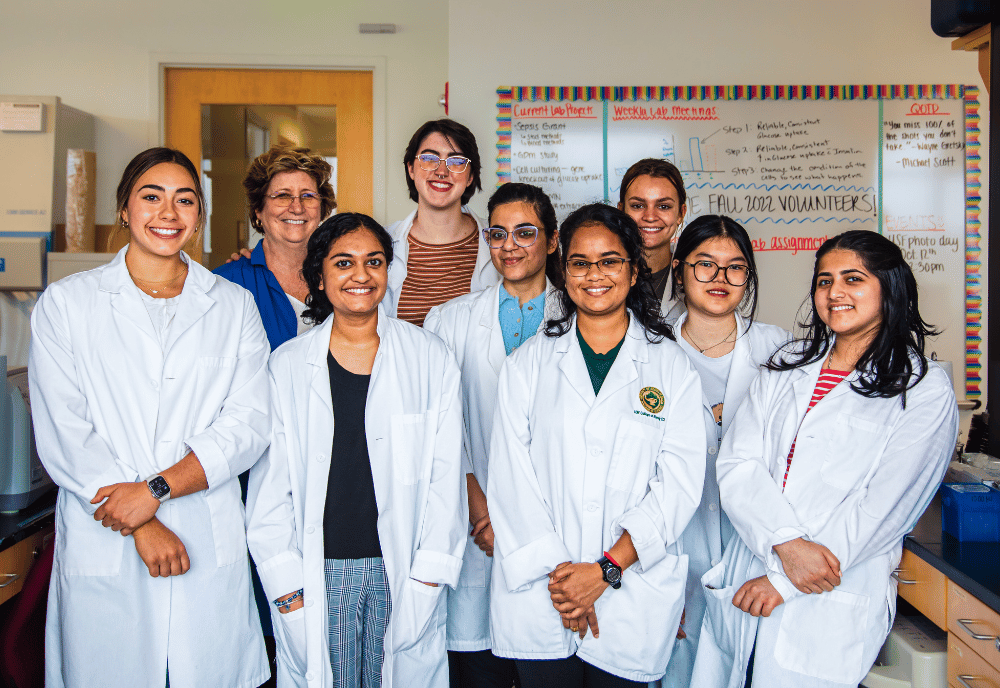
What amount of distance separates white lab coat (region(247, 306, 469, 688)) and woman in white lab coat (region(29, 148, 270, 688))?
0.27 feet

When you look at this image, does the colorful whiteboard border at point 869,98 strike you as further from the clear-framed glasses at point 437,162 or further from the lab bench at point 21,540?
the lab bench at point 21,540

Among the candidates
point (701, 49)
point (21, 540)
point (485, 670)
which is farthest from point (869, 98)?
point (21, 540)

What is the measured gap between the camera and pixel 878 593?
58.6 inches

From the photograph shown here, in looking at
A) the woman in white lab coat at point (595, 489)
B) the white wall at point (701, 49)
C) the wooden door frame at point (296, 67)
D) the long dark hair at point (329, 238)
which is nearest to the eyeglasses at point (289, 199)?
the long dark hair at point (329, 238)

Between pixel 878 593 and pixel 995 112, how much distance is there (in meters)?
1.29

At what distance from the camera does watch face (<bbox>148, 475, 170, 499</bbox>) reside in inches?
60.2

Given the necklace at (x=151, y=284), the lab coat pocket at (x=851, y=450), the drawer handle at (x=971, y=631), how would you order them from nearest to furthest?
1. the drawer handle at (x=971, y=631)
2. the lab coat pocket at (x=851, y=450)
3. the necklace at (x=151, y=284)

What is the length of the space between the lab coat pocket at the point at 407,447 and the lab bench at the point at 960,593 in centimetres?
113

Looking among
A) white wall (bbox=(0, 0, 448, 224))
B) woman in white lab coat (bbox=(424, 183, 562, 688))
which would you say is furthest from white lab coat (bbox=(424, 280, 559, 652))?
white wall (bbox=(0, 0, 448, 224))

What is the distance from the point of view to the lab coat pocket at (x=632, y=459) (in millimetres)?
1586

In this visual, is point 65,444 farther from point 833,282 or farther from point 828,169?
point 828,169

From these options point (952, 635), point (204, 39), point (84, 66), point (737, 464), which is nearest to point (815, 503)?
point (737, 464)

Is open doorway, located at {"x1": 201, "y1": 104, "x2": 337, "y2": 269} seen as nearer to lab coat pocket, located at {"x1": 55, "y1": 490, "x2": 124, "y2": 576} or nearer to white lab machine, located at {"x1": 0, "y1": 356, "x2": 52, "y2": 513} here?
white lab machine, located at {"x1": 0, "y1": 356, "x2": 52, "y2": 513}

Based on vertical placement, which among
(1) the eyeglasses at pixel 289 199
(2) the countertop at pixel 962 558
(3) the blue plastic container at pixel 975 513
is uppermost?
(1) the eyeglasses at pixel 289 199
